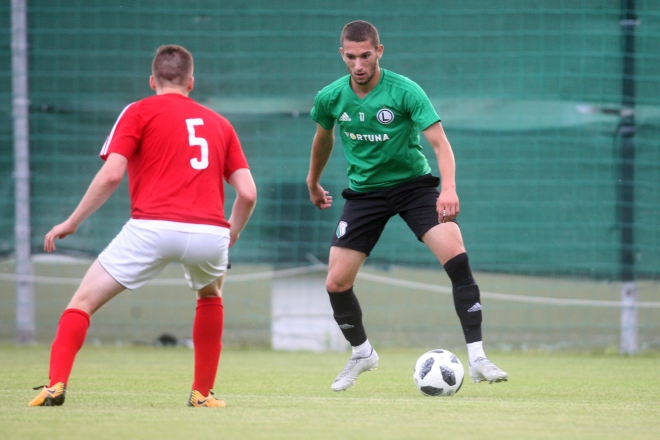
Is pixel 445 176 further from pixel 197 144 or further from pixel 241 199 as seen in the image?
pixel 197 144

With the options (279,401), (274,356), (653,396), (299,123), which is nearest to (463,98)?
(299,123)

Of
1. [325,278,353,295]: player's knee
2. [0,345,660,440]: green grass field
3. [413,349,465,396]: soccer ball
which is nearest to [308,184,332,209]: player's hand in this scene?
[325,278,353,295]: player's knee

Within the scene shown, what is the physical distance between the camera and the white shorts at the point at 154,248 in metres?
3.94

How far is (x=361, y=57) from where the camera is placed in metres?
4.99

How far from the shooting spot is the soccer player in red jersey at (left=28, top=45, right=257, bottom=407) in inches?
155

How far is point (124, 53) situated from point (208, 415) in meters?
6.13

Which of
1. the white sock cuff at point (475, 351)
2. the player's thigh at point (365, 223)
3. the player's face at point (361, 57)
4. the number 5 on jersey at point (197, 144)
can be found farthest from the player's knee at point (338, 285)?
the number 5 on jersey at point (197, 144)

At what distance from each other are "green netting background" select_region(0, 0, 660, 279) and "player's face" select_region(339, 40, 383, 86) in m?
A: 3.91

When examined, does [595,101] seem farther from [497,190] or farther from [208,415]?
[208,415]

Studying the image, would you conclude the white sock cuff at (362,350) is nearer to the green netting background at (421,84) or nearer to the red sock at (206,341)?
the red sock at (206,341)

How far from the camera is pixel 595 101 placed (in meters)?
8.77

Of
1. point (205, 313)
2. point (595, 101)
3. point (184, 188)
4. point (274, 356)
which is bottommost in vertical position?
point (274, 356)

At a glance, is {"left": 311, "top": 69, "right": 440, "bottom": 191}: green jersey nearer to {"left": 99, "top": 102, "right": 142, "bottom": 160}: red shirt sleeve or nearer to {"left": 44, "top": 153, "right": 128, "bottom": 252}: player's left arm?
{"left": 99, "top": 102, "right": 142, "bottom": 160}: red shirt sleeve

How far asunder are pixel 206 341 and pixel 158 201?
2.31ft
